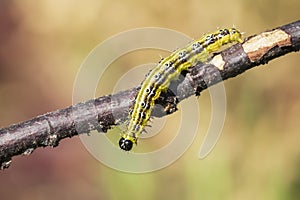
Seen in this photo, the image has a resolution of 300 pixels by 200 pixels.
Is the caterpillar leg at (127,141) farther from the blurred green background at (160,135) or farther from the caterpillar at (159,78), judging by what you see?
the blurred green background at (160,135)

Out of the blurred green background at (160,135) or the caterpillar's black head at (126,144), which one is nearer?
the caterpillar's black head at (126,144)

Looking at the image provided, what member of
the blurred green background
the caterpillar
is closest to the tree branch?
the caterpillar

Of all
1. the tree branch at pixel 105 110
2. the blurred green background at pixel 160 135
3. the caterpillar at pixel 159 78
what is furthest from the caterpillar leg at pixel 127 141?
the blurred green background at pixel 160 135

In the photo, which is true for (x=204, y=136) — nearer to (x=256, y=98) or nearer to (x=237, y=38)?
(x=256, y=98)

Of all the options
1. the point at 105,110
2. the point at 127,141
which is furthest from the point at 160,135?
the point at 105,110

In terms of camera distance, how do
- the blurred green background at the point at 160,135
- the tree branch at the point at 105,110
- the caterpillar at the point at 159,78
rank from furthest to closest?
the blurred green background at the point at 160,135 < the caterpillar at the point at 159,78 < the tree branch at the point at 105,110

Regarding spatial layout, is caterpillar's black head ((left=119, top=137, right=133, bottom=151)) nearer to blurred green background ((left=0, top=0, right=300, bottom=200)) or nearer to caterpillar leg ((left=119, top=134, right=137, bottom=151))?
caterpillar leg ((left=119, top=134, right=137, bottom=151))
